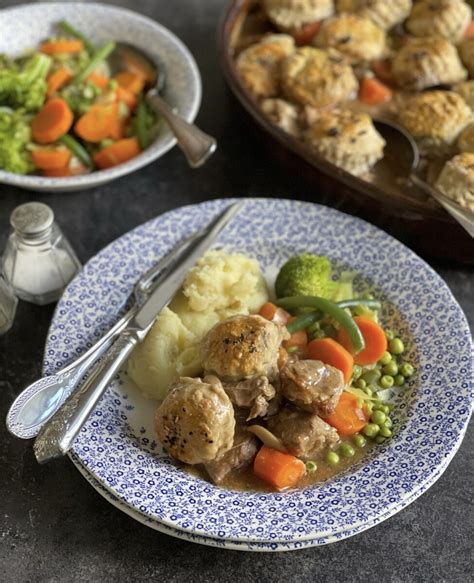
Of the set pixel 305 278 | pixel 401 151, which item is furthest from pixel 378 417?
pixel 401 151

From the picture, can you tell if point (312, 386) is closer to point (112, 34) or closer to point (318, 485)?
point (318, 485)

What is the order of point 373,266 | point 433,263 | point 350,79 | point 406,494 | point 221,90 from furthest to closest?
1. point 221,90
2. point 350,79
3. point 433,263
4. point 373,266
5. point 406,494

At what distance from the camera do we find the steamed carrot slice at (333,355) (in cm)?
300

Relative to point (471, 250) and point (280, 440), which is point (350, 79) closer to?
point (471, 250)

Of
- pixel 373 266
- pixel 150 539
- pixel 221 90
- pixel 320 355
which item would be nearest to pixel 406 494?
pixel 320 355

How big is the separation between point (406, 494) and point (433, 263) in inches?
59.2

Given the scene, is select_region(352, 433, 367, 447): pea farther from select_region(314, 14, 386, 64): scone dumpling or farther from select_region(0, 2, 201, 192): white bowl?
select_region(314, 14, 386, 64): scone dumpling

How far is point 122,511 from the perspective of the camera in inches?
108

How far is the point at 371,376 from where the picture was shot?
311 cm

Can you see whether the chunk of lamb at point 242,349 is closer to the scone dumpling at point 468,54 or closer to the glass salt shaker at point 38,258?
the glass salt shaker at point 38,258

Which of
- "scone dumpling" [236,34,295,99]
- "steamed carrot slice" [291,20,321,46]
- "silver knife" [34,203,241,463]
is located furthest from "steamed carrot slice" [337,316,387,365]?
"steamed carrot slice" [291,20,321,46]

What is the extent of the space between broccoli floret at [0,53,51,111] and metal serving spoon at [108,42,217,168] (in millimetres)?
554

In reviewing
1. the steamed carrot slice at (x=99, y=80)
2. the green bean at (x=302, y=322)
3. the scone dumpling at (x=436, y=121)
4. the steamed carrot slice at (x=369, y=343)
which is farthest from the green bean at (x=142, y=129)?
the steamed carrot slice at (x=369, y=343)

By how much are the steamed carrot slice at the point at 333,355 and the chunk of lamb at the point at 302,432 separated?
0.27m
